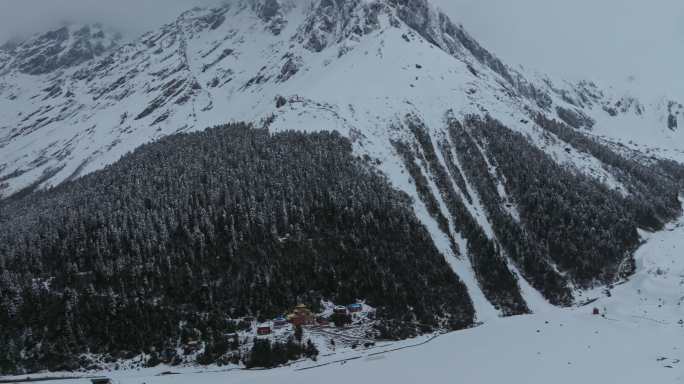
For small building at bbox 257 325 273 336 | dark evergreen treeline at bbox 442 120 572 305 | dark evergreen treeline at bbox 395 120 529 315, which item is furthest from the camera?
dark evergreen treeline at bbox 442 120 572 305

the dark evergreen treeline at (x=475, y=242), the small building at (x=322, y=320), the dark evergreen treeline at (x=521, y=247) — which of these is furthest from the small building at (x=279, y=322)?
the dark evergreen treeline at (x=521, y=247)

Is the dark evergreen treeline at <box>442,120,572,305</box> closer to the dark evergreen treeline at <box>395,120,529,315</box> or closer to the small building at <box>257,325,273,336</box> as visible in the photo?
the dark evergreen treeline at <box>395,120,529,315</box>

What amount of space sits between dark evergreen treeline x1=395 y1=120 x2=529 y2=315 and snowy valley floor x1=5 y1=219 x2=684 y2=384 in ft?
70.5

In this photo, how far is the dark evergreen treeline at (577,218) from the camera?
158m

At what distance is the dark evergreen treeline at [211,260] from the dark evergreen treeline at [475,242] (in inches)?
441

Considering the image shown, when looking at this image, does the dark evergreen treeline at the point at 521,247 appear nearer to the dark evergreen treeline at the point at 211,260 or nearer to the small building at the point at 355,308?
the dark evergreen treeline at the point at 211,260

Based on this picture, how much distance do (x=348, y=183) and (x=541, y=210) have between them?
61243mm

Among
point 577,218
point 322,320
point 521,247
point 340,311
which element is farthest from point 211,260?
point 577,218

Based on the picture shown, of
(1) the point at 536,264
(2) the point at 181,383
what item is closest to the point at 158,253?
(2) the point at 181,383

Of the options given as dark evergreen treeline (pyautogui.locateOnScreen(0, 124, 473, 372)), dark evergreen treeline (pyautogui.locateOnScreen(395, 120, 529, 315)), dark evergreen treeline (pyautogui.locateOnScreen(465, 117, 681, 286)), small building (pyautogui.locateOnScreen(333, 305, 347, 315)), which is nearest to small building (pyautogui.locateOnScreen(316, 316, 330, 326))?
small building (pyautogui.locateOnScreen(333, 305, 347, 315))

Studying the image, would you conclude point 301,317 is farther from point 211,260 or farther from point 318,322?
point 211,260

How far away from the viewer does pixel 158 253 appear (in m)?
143

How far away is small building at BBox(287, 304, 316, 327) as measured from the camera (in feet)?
379

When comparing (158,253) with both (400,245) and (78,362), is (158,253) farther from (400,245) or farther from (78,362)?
(400,245)
